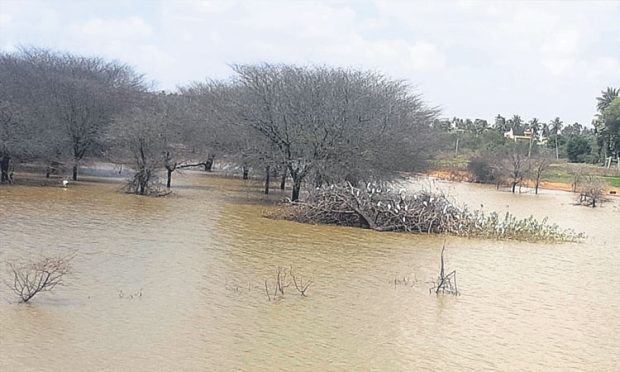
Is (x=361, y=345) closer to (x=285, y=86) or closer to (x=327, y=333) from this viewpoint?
(x=327, y=333)

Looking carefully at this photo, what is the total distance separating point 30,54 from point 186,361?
155 feet

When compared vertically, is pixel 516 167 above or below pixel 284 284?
above

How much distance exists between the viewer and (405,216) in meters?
24.5

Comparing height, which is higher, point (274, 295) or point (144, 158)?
point (144, 158)

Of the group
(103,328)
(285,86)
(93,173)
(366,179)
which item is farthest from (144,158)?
(103,328)

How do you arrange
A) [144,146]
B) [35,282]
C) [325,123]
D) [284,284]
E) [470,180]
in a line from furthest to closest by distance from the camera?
[470,180] < [144,146] < [325,123] < [284,284] < [35,282]

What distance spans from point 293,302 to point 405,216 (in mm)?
12038

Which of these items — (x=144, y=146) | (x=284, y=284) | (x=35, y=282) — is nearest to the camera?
(x=35, y=282)

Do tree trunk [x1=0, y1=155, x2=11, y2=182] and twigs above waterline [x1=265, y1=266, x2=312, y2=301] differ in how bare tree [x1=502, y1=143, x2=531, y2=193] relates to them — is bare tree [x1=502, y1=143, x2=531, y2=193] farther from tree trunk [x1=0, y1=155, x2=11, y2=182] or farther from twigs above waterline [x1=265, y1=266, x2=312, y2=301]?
twigs above waterline [x1=265, y1=266, x2=312, y2=301]

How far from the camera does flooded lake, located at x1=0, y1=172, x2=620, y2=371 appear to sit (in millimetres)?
9906

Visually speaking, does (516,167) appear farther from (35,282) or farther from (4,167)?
(35,282)

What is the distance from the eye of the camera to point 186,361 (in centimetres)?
938

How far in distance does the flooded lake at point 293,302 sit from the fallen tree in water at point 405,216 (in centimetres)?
97

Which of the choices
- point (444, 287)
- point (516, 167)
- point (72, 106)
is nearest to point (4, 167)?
point (72, 106)
